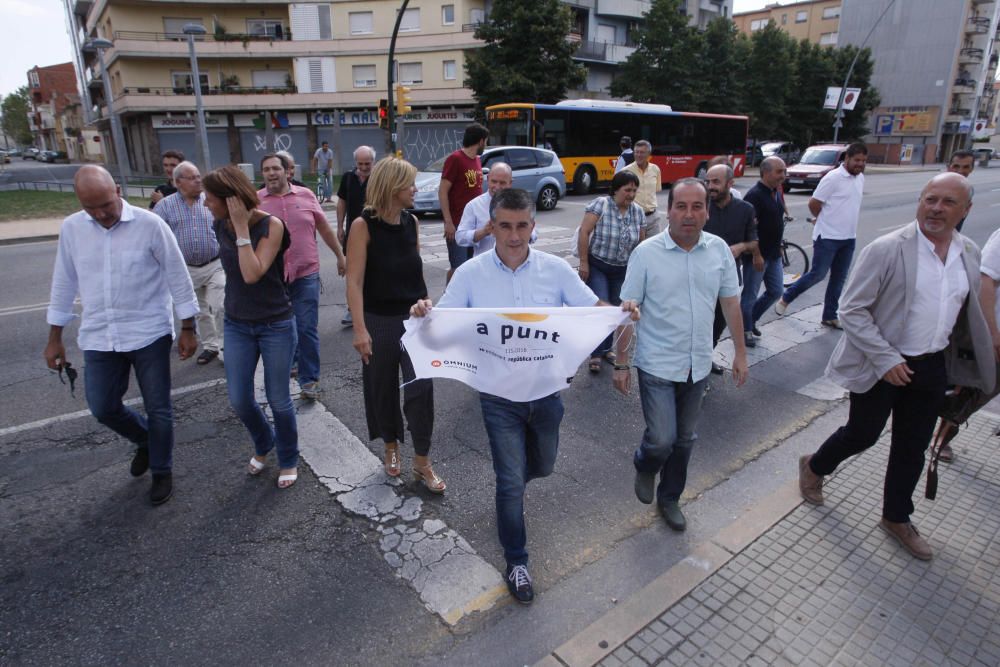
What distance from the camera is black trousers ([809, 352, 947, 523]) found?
9.92ft

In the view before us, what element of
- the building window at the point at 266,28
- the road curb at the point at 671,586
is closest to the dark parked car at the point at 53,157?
the building window at the point at 266,28

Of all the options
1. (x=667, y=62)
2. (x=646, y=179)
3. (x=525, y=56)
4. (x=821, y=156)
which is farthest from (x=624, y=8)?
(x=646, y=179)

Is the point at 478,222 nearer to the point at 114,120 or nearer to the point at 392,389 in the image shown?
the point at 392,389

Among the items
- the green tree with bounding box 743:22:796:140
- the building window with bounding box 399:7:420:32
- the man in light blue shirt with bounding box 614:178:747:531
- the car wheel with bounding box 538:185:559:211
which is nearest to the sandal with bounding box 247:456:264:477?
the man in light blue shirt with bounding box 614:178:747:531

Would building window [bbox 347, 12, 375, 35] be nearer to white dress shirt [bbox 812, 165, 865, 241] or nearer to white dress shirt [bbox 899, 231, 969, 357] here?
white dress shirt [bbox 812, 165, 865, 241]

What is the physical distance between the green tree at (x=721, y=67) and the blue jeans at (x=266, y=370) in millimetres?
37675

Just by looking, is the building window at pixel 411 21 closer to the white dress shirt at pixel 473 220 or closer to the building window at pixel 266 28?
the building window at pixel 266 28

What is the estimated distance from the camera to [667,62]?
36.0 metres

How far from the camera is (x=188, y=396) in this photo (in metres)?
5.10

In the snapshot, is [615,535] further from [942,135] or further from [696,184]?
[942,135]

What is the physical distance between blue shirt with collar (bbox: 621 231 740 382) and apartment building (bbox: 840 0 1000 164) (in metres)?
63.7

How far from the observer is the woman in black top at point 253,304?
334 cm

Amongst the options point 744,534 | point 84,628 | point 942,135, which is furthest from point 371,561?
point 942,135

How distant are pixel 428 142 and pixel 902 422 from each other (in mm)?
38633
